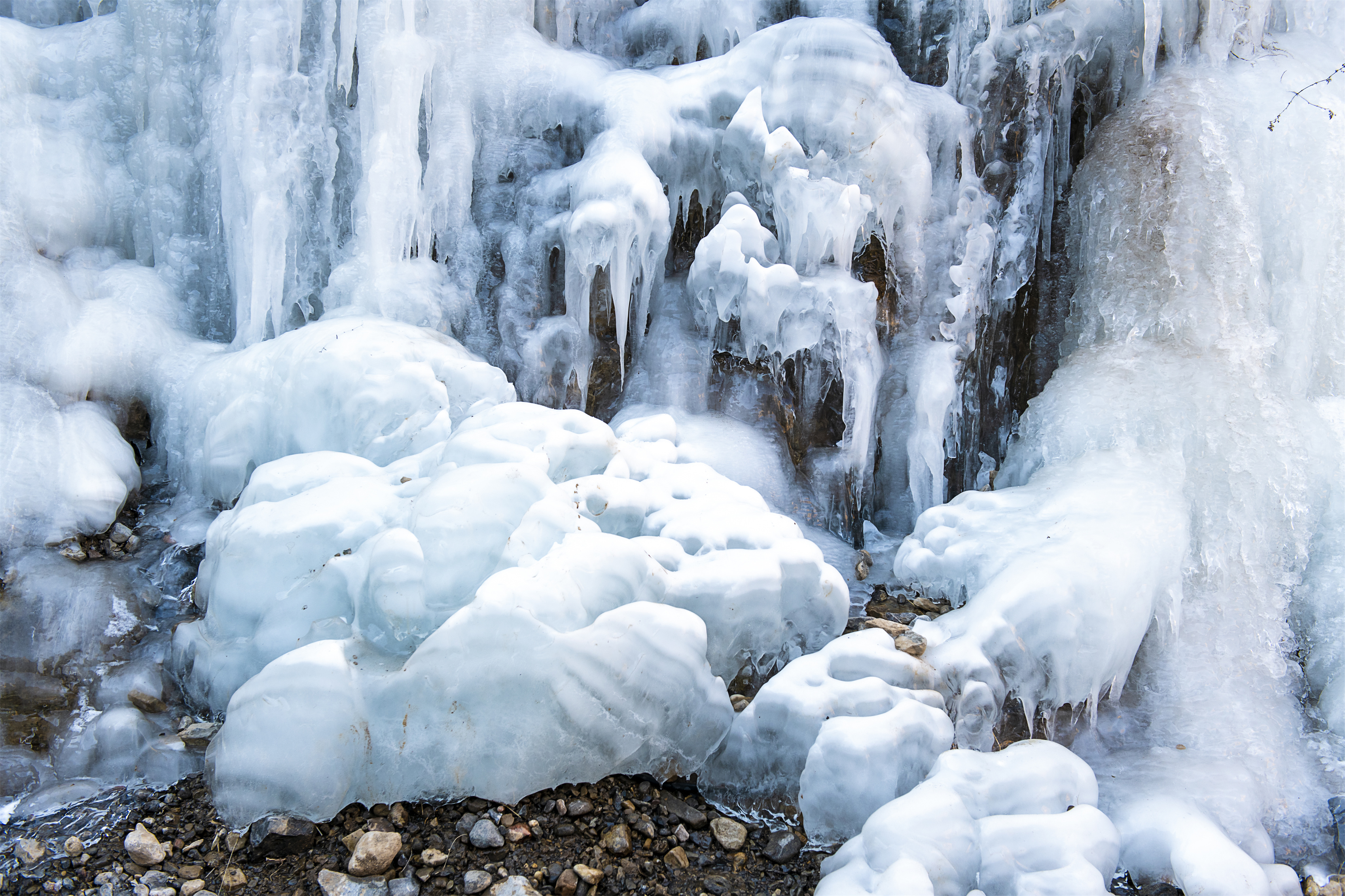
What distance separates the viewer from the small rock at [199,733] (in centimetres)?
310

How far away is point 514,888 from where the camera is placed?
2.57 metres

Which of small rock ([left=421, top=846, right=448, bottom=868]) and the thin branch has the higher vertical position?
the thin branch

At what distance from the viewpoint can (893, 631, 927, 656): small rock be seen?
11.6 feet

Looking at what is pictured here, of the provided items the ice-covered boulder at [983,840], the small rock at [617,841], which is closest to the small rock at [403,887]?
the small rock at [617,841]

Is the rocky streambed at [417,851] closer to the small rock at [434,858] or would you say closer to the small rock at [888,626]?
the small rock at [434,858]

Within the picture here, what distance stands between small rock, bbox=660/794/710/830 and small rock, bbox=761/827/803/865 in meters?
0.21

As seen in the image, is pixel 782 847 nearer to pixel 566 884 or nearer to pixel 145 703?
pixel 566 884

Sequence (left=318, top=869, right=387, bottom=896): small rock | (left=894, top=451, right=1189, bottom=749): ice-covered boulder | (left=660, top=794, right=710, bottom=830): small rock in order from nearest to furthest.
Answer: (left=318, top=869, right=387, bottom=896): small rock, (left=660, top=794, right=710, bottom=830): small rock, (left=894, top=451, right=1189, bottom=749): ice-covered boulder

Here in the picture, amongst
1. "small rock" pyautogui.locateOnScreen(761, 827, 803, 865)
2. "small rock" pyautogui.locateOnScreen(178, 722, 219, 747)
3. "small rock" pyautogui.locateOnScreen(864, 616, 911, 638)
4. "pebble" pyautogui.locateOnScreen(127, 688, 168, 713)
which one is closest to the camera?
"small rock" pyautogui.locateOnScreen(761, 827, 803, 865)

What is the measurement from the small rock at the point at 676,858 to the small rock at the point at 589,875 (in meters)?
0.22

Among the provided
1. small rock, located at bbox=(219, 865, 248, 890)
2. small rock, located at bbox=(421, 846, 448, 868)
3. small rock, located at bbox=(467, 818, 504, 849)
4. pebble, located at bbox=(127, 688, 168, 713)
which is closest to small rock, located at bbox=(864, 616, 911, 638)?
small rock, located at bbox=(467, 818, 504, 849)

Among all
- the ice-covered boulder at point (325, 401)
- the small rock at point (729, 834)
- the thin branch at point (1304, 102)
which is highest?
the thin branch at point (1304, 102)

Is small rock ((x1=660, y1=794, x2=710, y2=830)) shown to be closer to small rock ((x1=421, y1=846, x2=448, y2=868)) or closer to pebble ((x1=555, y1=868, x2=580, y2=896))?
pebble ((x1=555, y1=868, x2=580, y2=896))

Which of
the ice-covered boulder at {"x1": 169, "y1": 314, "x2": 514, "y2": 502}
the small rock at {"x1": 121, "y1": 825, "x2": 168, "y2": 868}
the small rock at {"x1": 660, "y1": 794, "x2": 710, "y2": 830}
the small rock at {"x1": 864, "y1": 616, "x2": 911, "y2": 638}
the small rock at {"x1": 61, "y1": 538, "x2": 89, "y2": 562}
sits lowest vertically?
the small rock at {"x1": 121, "y1": 825, "x2": 168, "y2": 868}
